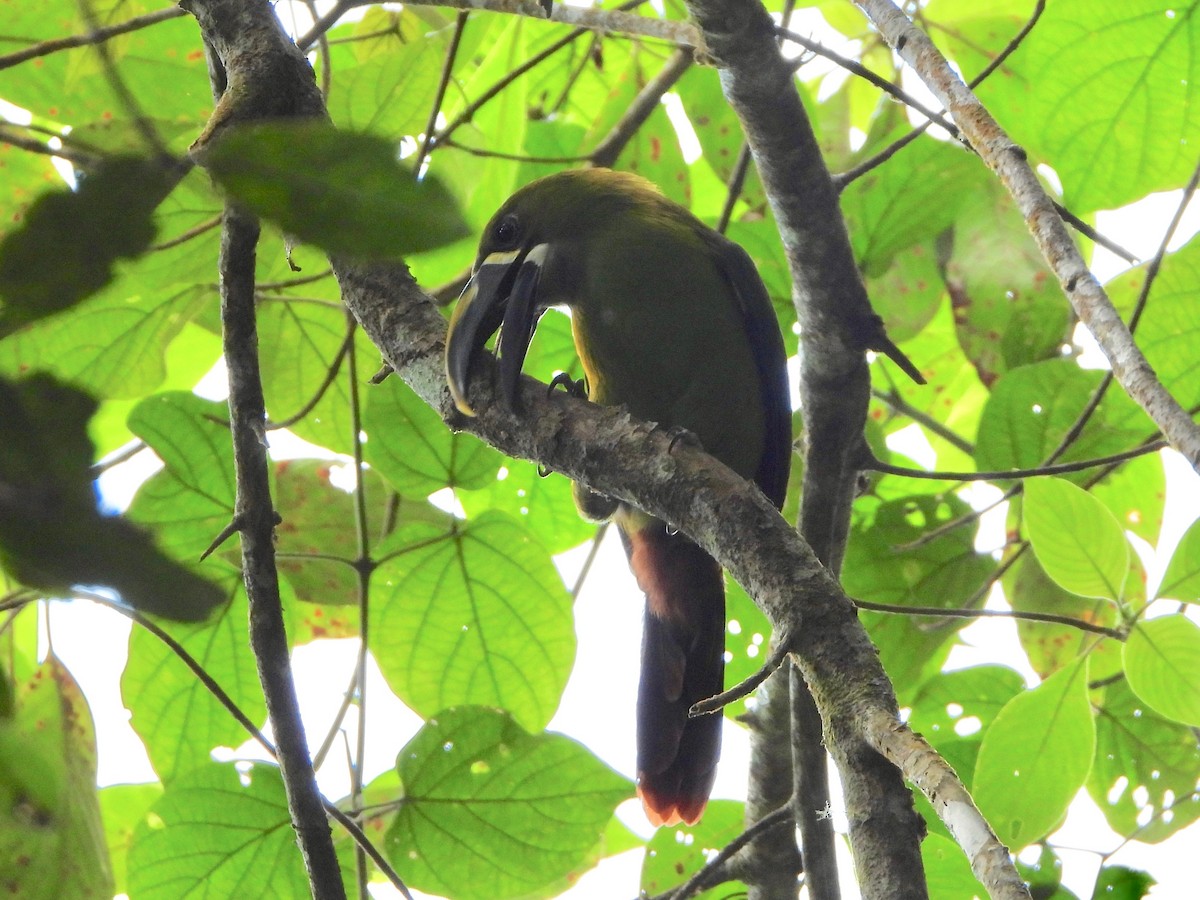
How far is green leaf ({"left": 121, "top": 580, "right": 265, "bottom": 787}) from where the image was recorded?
2.30 meters

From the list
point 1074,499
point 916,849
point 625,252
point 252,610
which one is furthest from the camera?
point 625,252

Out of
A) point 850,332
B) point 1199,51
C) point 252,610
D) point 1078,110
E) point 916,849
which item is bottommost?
point 916,849

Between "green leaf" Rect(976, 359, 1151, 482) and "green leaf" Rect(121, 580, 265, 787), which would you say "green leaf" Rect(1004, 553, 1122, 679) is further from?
"green leaf" Rect(121, 580, 265, 787)

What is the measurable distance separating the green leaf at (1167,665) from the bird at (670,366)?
0.88 metres

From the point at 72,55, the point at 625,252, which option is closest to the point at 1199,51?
the point at 625,252

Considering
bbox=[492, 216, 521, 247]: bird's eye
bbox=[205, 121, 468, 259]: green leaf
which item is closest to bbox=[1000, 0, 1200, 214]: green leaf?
bbox=[492, 216, 521, 247]: bird's eye

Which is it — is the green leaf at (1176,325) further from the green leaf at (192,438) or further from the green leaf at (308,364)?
the green leaf at (192,438)

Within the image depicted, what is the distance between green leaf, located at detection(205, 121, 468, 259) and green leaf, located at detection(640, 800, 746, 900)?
2443mm

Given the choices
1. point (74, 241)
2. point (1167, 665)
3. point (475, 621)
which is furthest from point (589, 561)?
point (74, 241)

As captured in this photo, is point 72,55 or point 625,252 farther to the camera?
point 625,252

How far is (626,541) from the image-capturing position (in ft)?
8.86

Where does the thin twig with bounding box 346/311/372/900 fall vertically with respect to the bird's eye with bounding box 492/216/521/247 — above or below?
below

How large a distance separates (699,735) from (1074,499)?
0.96 meters

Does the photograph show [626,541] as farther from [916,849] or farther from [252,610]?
[916,849]
